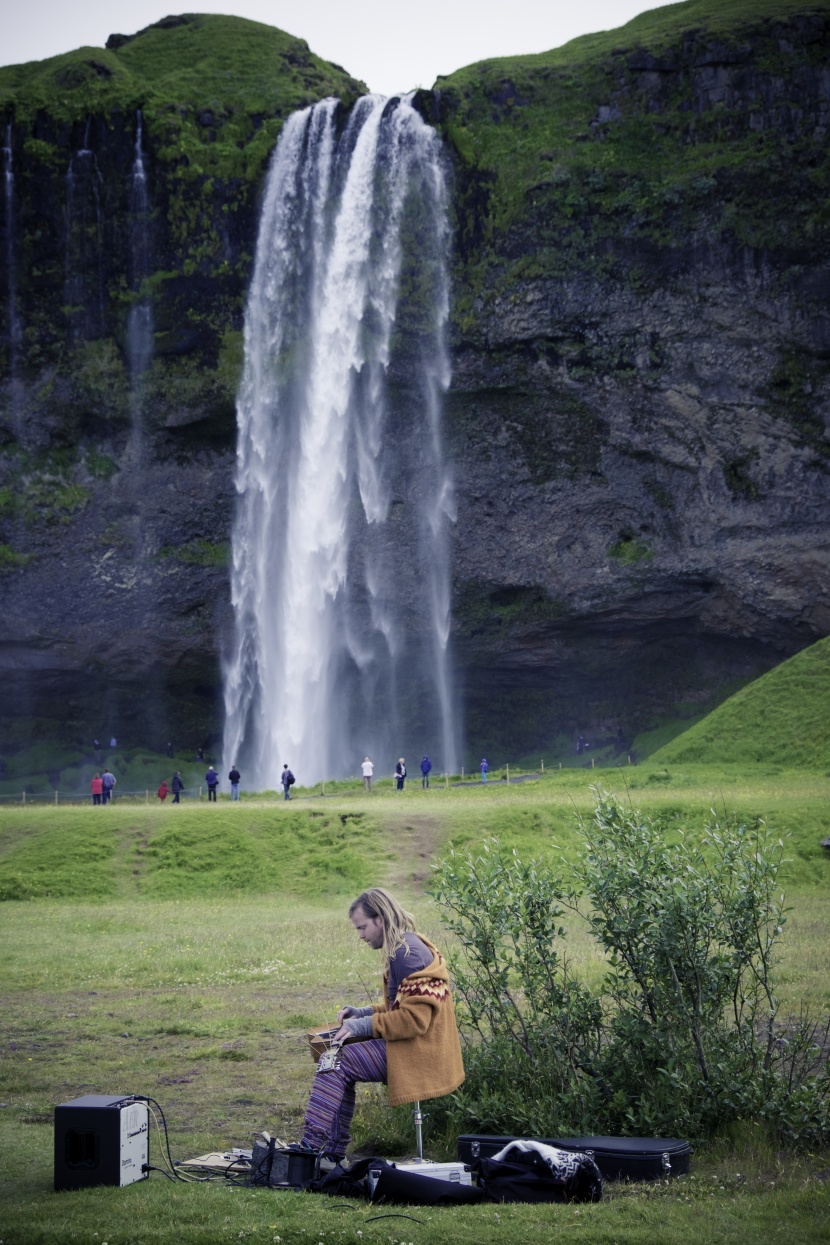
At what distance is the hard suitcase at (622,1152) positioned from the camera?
734cm

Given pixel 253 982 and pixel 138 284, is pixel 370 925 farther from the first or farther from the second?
pixel 138 284

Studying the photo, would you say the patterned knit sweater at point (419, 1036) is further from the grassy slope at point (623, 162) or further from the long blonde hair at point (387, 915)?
the grassy slope at point (623, 162)

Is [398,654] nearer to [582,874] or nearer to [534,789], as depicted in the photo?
[534,789]

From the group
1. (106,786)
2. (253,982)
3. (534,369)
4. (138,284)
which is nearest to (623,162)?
A: (534,369)

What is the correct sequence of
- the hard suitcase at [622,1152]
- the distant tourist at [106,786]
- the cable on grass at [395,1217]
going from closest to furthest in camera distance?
the cable on grass at [395,1217], the hard suitcase at [622,1152], the distant tourist at [106,786]

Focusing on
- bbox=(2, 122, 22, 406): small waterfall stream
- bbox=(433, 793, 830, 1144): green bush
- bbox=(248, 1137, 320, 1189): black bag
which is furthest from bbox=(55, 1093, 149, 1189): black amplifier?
bbox=(2, 122, 22, 406): small waterfall stream

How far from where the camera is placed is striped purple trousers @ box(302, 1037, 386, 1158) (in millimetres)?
7520

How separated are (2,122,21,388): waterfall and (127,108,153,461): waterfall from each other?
5.88 m

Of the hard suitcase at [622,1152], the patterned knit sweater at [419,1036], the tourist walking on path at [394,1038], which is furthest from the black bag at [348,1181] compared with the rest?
the hard suitcase at [622,1152]

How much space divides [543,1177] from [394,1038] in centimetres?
124

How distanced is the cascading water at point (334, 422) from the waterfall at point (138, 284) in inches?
213

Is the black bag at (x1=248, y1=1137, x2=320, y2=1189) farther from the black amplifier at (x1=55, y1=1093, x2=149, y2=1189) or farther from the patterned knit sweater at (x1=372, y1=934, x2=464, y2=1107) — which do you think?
the black amplifier at (x1=55, y1=1093, x2=149, y2=1189)

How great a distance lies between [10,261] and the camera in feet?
192

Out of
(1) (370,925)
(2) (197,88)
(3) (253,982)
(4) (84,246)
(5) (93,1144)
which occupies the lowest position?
(3) (253,982)
